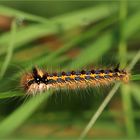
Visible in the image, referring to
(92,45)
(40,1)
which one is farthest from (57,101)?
(40,1)

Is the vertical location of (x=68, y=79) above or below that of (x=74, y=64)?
below

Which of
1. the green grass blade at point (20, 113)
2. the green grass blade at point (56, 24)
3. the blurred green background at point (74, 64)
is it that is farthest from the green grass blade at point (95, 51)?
the green grass blade at point (20, 113)

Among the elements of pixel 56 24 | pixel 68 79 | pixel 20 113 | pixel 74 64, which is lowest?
pixel 20 113

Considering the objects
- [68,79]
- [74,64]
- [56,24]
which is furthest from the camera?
[56,24]

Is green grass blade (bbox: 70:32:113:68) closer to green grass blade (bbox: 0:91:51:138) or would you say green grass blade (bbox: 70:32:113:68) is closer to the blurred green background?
the blurred green background

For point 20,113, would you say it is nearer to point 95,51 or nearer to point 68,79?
point 68,79

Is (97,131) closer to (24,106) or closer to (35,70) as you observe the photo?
(24,106)

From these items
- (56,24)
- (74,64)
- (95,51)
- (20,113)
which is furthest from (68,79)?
(56,24)

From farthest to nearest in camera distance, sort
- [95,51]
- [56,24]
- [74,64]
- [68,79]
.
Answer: [56,24] → [95,51] → [74,64] → [68,79]
